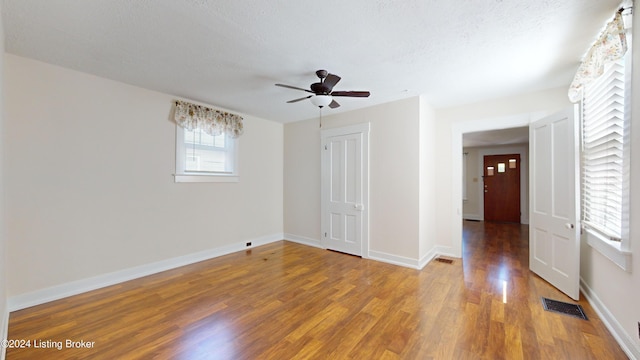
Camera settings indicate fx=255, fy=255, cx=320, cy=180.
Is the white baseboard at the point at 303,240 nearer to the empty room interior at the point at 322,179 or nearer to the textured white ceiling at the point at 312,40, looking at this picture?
the empty room interior at the point at 322,179

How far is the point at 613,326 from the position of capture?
6.82 ft

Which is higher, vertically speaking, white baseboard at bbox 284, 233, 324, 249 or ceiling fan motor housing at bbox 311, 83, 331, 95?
ceiling fan motor housing at bbox 311, 83, 331, 95

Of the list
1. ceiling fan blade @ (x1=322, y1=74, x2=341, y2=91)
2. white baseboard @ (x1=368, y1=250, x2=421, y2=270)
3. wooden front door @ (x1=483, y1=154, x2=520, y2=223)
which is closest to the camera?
ceiling fan blade @ (x1=322, y1=74, x2=341, y2=91)

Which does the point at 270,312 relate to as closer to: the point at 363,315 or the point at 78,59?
the point at 363,315

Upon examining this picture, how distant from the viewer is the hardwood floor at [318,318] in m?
1.89

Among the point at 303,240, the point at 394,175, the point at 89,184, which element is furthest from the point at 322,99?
the point at 303,240

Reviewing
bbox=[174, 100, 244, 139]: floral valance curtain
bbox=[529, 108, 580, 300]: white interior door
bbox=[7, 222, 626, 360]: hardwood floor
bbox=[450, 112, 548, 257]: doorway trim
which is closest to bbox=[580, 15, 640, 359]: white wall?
bbox=[7, 222, 626, 360]: hardwood floor

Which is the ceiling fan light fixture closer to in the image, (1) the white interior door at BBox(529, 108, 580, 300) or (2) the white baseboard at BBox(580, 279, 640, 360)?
(1) the white interior door at BBox(529, 108, 580, 300)

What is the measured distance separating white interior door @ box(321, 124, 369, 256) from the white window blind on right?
255 cm

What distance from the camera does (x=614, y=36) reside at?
1.88 m

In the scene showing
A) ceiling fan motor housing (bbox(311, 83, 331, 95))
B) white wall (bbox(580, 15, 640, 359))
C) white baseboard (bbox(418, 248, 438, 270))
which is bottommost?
white baseboard (bbox(418, 248, 438, 270))

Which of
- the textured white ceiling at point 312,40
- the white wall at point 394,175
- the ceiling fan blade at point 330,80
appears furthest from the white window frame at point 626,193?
the ceiling fan blade at point 330,80

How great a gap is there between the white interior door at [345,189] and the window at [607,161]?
255 cm

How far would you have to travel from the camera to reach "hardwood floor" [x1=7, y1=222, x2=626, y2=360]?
1.89 meters
